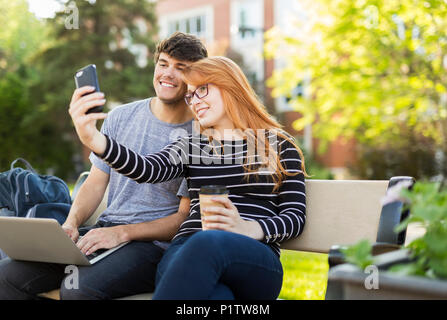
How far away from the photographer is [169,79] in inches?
113

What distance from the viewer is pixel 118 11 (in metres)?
20.7

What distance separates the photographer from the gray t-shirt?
284cm

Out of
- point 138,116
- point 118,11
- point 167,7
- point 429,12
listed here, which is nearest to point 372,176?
point 429,12

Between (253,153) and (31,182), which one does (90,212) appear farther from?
(253,153)

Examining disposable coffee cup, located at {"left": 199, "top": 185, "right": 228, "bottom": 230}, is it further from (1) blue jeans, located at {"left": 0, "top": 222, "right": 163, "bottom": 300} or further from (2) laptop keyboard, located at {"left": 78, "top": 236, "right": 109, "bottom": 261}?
(2) laptop keyboard, located at {"left": 78, "top": 236, "right": 109, "bottom": 261}

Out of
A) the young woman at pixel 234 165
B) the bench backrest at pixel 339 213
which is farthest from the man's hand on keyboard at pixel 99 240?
the bench backrest at pixel 339 213

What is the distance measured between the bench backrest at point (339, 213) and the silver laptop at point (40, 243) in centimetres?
97

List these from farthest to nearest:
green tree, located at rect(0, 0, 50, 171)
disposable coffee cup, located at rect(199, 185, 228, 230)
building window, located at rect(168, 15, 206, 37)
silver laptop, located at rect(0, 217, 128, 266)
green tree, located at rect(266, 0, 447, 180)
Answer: building window, located at rect(168, 15, 206, 37) < green tree, located at rect(0, 0, 50, 171) < green tree, located at rect(266, 0, 447, 180) < silver laptop, located at rect(0, 217, 128, 266) < disposable coffee cup, located at rect(199, 185, 228, 230)

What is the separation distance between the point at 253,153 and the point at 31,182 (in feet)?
4.42

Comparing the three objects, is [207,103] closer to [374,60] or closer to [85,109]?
[85,109]

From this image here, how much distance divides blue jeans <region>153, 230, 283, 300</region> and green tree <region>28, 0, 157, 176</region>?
57.9 ft

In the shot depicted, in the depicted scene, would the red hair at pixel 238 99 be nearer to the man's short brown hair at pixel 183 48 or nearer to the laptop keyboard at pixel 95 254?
the man's short brown hair at pixel 183 48

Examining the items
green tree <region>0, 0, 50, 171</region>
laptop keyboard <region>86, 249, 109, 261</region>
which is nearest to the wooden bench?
laptop keyboard <region>86, 249, 109, 261</region>

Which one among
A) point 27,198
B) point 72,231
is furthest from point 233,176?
point 27,198
